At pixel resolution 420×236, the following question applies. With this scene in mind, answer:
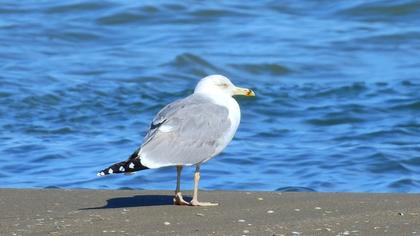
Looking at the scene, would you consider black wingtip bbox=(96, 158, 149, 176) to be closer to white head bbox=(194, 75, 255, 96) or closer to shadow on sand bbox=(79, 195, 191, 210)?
shadow on sand bbox=(79, 195, 191, 210)

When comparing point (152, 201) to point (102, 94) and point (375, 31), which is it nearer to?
point (102, 94)

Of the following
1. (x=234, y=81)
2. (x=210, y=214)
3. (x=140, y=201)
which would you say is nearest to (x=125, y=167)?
(x=210, y=214)

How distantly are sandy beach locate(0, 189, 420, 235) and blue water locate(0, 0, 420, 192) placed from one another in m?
1.45

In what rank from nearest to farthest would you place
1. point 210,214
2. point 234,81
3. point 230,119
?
1. point 210,214
2. point 230,119
3. point 234,81

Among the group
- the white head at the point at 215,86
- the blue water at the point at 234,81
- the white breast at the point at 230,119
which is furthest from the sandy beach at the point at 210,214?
the blue water at the point at 234,81

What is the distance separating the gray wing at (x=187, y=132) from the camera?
641 cm

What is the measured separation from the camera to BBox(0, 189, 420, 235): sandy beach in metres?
5.61

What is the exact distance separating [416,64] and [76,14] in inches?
240

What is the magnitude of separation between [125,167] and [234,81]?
7.80 metres

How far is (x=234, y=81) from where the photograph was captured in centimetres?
1377

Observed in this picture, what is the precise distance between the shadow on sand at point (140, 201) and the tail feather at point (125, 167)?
1.29ft

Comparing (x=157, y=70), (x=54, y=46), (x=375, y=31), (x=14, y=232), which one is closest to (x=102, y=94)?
(x=157, y=70)

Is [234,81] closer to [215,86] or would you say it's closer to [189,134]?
[215,86]

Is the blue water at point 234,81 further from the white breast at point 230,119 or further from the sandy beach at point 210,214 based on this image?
the white breast at point 230,119
